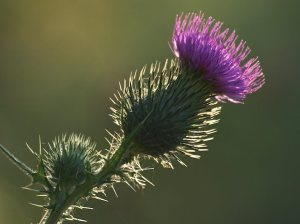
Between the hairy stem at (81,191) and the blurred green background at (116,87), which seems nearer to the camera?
the hairy stem at (81,191)

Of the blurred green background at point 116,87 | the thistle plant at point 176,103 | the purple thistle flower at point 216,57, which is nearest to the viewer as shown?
the thistle plant at point 176,103

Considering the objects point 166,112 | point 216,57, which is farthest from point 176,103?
point 216,57

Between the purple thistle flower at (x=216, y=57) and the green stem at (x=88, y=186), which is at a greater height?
the purple thistle flower at (x=216, y=57)

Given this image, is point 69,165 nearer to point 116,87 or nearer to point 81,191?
point 81,191

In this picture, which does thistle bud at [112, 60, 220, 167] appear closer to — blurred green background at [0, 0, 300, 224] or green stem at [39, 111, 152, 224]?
green stem at [39, 111, 152, 224]

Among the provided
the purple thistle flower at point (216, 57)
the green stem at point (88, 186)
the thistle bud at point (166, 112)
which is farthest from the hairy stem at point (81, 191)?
the purple thistle flower at point (216, 57)

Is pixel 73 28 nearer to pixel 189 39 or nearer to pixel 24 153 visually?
pixel 24 153

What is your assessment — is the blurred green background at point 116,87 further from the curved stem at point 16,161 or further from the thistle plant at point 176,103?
the curved stem at point 16,161

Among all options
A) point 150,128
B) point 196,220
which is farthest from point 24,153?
point 150,128
